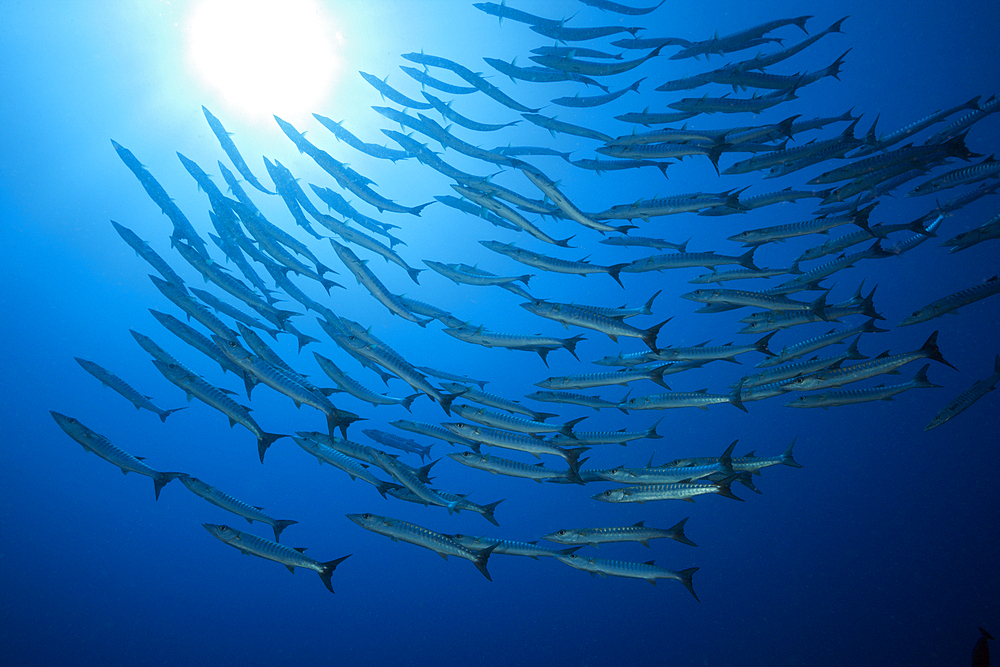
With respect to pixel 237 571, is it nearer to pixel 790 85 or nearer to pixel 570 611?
pixel 570 611

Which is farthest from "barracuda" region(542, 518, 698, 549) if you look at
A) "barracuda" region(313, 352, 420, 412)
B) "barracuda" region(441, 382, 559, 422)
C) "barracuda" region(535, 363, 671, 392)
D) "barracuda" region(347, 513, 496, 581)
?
"barracuda" region(313, 352, 420, 412)

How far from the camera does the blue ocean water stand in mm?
10414

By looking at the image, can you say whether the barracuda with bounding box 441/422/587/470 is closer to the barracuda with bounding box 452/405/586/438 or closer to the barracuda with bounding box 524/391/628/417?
the barracuda with bounding box 452/405/586/438

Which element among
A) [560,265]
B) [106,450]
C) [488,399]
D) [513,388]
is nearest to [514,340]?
[488,399]

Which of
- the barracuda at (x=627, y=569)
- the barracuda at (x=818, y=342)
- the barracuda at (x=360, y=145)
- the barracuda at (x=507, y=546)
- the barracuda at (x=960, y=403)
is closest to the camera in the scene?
the barracuda at (x=507, y=546)

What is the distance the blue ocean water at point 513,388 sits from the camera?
10414mm

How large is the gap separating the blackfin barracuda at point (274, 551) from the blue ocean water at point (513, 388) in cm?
814

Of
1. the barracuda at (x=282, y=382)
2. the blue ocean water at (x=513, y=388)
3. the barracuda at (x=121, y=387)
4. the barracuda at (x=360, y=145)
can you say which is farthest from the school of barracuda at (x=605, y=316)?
the blue ocean water at (x=513, y=388)

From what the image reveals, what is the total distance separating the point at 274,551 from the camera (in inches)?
163

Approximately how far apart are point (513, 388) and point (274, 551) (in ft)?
65.7

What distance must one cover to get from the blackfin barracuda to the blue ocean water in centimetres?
814

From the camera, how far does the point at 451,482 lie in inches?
976

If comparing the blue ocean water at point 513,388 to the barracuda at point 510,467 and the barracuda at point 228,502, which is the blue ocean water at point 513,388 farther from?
the barracuda at point 228,502

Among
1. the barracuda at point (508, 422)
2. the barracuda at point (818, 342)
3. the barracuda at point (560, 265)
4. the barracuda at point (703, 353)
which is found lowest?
the barracuda at point (508, 422)
